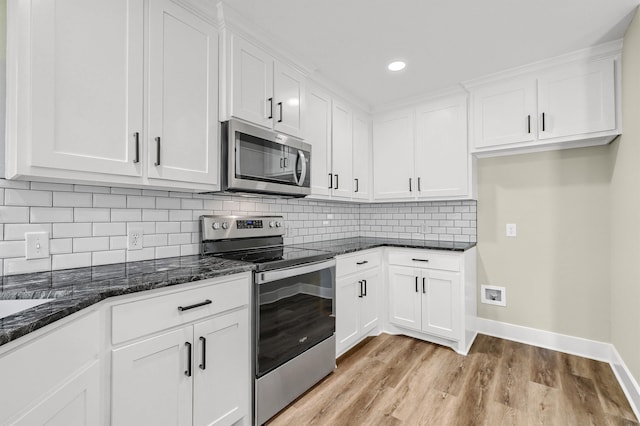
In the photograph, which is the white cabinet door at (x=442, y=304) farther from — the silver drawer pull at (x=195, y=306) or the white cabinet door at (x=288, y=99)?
the silver drawer pull at (x=195, y=306)

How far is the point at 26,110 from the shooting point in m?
1.20

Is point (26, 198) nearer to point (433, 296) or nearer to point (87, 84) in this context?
point (87, 84)

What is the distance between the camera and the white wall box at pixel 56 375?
2.48 feet

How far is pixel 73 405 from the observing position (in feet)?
3.19

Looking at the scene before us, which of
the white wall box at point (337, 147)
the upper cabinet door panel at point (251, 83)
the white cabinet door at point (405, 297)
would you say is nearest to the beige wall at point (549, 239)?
the white cabinet door at point (405, 297)

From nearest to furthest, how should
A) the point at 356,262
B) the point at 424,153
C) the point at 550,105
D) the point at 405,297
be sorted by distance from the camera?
the point at 550,105 → the point at 356,262 → the point at 405,297 → the point at 424,153

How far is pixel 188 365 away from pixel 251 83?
1.74 m

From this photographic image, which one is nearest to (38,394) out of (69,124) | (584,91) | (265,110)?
(69,124)

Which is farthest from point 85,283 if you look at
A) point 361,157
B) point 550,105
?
point 550,105

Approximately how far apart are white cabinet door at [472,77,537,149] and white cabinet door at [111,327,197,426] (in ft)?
9.51

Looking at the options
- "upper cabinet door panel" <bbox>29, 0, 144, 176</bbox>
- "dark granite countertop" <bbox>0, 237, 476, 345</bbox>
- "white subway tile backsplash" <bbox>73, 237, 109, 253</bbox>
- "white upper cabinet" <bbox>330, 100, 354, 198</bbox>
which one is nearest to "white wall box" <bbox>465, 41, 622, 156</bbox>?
"white upper cabinet" <bbox>330, 100, 354, 198</bbox>

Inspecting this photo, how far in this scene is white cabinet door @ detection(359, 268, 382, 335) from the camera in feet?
9.09

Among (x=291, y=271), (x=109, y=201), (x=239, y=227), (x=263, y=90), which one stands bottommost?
(x=291, y=271)

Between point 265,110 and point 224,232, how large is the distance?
3.04 feet
